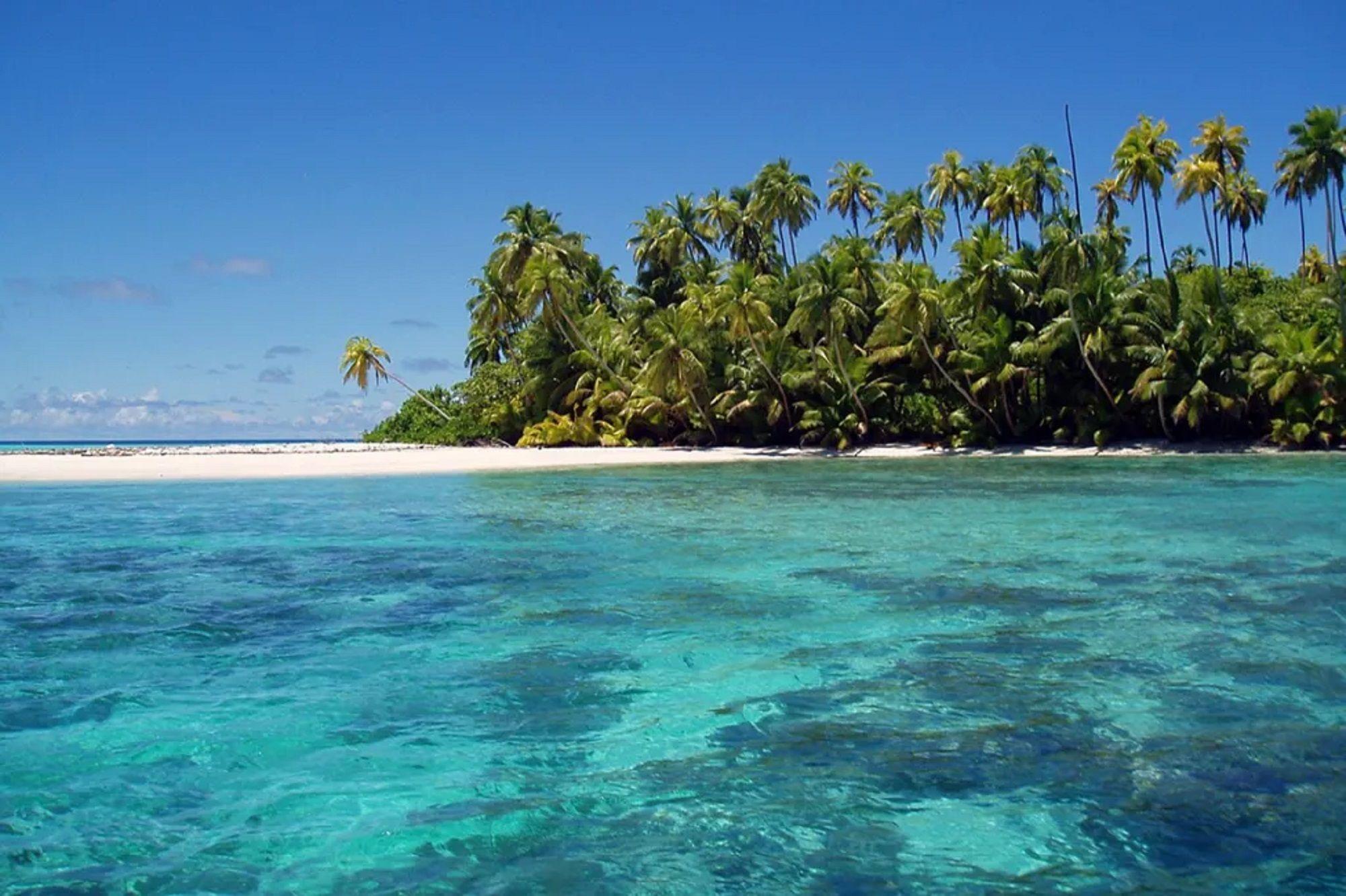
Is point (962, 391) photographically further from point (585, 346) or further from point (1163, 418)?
point (585, 346)

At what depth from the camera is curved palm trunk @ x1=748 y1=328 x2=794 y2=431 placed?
4203cm

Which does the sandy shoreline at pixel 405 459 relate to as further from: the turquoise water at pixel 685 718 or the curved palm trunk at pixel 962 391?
the turquoise water at pixel 685 718

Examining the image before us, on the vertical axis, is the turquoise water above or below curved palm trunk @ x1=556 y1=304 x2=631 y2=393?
below

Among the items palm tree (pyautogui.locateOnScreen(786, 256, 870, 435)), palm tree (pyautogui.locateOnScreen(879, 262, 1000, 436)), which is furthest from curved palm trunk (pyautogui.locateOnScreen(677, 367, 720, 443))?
palm tree (pyautogui.locateOnScreen(879, 262, 1000, 436))

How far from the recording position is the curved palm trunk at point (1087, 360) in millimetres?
37688

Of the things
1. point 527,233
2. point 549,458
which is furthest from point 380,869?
point 527,233

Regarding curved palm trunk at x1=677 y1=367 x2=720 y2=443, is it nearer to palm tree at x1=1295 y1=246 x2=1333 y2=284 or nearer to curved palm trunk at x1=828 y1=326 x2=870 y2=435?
curved palm trunk at x1=828 y1=326 x2=870 y2=435

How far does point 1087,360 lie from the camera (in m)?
37.9

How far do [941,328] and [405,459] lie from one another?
22.4m

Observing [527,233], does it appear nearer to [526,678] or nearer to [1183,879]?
[526,678]

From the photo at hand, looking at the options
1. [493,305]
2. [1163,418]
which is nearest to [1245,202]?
[1163,418]

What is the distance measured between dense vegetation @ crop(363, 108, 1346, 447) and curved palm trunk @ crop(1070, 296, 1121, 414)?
0.20m

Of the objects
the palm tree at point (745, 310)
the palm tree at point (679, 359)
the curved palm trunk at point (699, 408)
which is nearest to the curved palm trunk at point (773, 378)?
the palm tree at point (745, 310)

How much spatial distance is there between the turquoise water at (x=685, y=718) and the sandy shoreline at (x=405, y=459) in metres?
22.2
